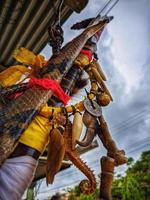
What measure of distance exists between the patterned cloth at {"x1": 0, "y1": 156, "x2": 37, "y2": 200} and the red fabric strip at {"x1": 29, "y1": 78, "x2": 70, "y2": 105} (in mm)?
343

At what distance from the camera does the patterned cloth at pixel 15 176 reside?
3.94ft

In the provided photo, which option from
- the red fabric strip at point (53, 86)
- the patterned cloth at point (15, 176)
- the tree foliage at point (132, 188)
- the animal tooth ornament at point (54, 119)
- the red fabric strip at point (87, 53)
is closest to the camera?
the patterned cloth at point (15, 176)

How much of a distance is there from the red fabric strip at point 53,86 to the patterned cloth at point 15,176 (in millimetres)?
A: 343

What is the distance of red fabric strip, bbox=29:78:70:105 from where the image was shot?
143 centimetres

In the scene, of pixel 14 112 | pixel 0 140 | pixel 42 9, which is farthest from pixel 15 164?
pixel 42 9

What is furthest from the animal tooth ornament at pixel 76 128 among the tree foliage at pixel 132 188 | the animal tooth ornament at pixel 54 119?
the tree foliage at pixel 132 188

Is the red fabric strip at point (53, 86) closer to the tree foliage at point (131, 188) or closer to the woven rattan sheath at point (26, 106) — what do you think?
the woven rattan sheath at point (26, 106)

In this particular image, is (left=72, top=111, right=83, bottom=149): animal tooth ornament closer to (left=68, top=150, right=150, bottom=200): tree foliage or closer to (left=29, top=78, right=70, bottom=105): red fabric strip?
(left=29, top=78, right=70, bottom=105): red fabric strip

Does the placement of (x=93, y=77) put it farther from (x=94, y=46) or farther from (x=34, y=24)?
(x=34, y=24)

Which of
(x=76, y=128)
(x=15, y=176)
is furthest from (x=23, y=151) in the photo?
(x=76, y=128)

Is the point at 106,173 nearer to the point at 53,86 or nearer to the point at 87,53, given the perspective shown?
the point at 53,86

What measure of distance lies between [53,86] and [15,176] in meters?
0.46

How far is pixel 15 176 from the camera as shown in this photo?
123 centimetres

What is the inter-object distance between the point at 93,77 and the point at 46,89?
13.5 inches
